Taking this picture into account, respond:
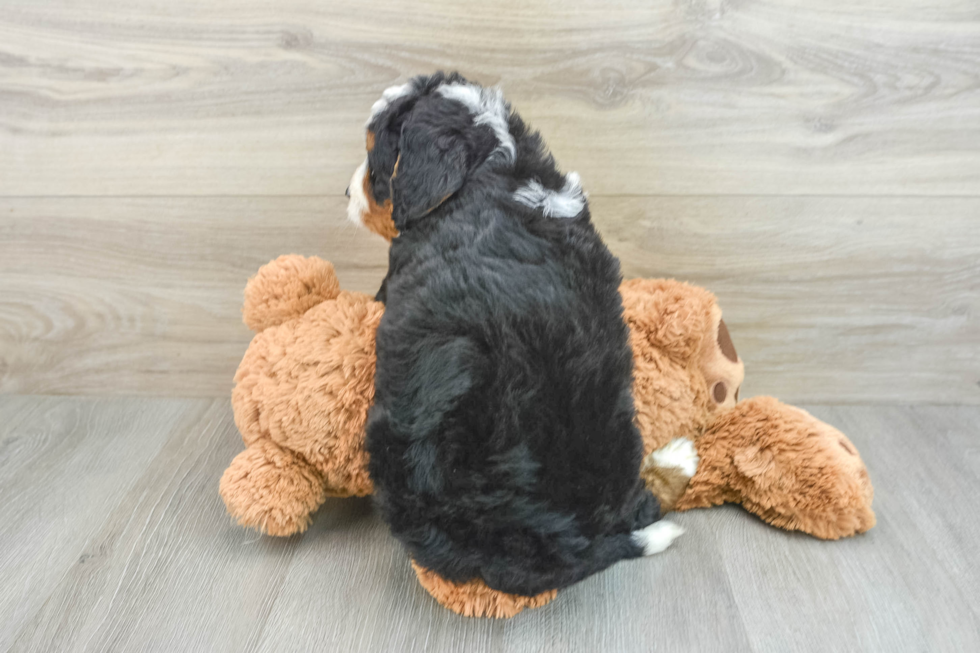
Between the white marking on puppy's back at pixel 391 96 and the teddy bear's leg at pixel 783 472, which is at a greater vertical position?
the white marking on puppy's back at pixel 391 96

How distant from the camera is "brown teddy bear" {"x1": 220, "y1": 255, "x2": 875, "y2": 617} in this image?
0.66 metres

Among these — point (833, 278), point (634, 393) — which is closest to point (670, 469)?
point (634, 393)

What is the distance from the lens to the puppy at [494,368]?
0.56m

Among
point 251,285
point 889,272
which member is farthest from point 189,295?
point 889,272

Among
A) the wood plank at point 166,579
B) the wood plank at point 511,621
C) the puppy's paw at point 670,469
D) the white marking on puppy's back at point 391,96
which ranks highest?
the white marking on puppy's back at point 391,96

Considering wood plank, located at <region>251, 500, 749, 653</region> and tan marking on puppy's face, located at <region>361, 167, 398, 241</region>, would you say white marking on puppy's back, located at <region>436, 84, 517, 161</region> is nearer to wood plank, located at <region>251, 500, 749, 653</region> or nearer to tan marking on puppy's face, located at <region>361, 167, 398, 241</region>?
tan marking on puppy's face, located at <region>361, 167, 398, 241</region>

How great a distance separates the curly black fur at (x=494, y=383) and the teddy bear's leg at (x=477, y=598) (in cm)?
3

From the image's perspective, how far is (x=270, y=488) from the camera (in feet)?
2.18

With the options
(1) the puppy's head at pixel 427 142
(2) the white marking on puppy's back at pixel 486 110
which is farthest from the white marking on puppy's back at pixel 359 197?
(2) the white marking on puppy's back at pixel 486 110

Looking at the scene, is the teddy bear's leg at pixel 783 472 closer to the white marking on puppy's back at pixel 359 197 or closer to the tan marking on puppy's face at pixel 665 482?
the tan marking on puppy's face at pixel 665 482

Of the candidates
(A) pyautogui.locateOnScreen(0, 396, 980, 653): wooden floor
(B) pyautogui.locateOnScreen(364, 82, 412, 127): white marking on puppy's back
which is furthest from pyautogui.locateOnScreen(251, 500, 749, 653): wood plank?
(B) pyautogui.locateOnScreen(364, 82, 412, 127): white marking on puppy's back

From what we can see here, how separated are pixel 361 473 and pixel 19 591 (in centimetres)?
38

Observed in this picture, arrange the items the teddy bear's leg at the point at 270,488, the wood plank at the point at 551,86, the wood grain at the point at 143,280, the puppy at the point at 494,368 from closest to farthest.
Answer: the puppy at the point at 494,368, the teddy bear's leg at the point at 270,488, the wood plank at the point at 551,86, the wood grain at the point at 143,280

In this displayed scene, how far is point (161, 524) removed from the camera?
76 cm
